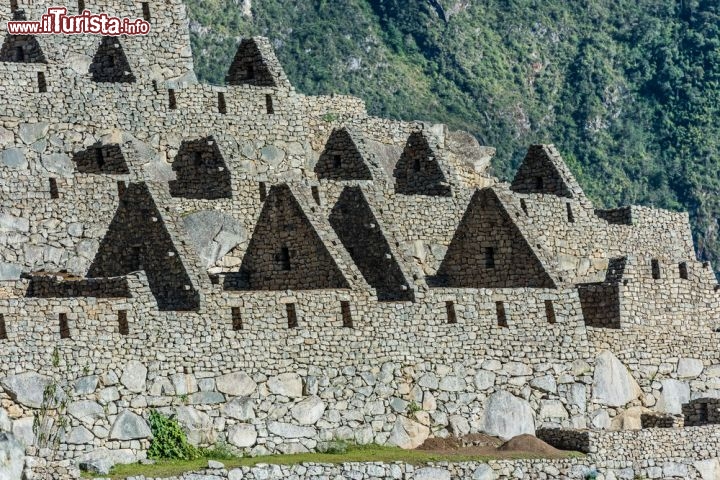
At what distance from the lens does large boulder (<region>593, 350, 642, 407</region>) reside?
220ft

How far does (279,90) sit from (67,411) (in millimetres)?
15912

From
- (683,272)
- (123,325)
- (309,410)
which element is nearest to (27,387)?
(123,325)

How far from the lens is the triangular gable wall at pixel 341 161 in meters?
71.5

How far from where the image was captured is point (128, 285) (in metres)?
60.3

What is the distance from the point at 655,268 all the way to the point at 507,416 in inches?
302

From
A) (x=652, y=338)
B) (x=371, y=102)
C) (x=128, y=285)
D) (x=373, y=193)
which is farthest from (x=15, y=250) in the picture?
(x=371, y=102)

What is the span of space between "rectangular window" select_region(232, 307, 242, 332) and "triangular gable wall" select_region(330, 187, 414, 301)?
17.0 ft

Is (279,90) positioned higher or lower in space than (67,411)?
higher

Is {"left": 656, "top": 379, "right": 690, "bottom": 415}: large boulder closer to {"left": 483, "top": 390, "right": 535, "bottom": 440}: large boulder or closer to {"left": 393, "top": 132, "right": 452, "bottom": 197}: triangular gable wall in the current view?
{"left": 483, "top": 390, "right": 535, "bottom": 440}: large boulder

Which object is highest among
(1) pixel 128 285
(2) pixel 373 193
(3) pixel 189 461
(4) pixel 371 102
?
(4) pixel 371 102

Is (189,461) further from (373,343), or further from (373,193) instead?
(373,193)

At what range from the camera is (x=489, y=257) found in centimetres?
6962

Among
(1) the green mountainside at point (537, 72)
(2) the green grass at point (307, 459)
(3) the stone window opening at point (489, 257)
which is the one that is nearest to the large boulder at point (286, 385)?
(2) the green grass at point (307, 459)

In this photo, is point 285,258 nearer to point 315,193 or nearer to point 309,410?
point 315,193
